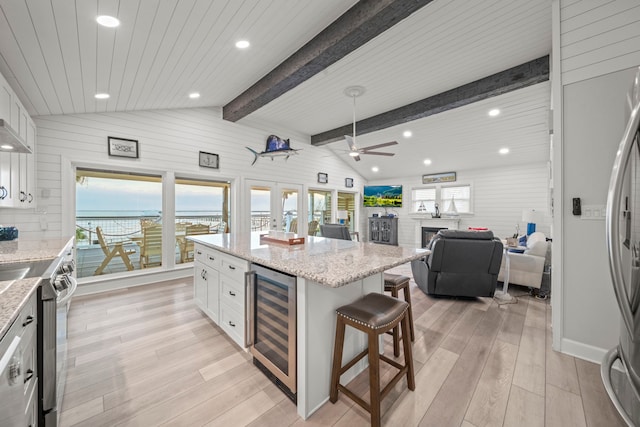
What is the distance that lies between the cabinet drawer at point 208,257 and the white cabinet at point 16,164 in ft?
5.27

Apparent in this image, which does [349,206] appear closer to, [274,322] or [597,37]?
[597,37]

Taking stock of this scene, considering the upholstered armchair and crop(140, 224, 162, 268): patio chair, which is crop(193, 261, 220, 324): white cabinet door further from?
the upholstered armchair

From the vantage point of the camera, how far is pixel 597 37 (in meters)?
2.08

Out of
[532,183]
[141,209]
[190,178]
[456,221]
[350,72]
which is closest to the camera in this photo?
[350,72]

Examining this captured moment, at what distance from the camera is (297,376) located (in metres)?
1.61

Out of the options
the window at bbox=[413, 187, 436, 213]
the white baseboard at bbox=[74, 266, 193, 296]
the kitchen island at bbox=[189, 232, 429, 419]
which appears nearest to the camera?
the kitchen island at bbox=[189, 232, 429, 419]

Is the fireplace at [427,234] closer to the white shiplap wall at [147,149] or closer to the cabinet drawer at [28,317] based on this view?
the white shiplap wall at [147,149]

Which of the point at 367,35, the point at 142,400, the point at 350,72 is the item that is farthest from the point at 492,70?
the point at 142,400

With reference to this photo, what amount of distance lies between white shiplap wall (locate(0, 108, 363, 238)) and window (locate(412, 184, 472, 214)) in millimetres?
3776

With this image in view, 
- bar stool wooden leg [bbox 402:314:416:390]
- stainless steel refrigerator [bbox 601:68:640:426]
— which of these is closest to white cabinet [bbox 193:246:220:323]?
bar stool wooden leg [bbox 402:314:416:390]

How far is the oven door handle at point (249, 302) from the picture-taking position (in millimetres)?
2045

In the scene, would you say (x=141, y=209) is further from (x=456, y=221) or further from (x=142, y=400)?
(x=456, y=221)

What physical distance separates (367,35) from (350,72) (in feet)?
3.91

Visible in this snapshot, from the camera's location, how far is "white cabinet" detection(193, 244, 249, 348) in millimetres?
2186
